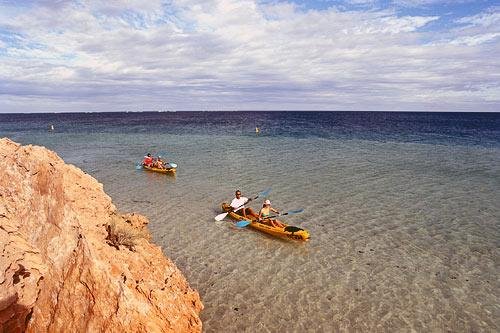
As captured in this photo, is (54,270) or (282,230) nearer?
(54,270)

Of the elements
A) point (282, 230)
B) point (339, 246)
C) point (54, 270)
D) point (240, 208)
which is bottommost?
point (339, 246)

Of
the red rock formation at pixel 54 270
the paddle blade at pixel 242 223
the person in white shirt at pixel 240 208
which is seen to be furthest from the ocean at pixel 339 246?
the red rock formation at pixel 54 270

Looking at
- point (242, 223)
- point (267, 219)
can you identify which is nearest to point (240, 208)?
point (242, 223)

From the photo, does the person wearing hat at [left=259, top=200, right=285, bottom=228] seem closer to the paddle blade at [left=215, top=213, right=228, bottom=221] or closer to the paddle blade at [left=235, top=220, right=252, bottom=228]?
the paddle blade at [left=235, top=220, right=252, bottom=228]

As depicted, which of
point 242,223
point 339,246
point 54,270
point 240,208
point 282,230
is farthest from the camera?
point 240,208

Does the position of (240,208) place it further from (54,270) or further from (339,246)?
(54,270)

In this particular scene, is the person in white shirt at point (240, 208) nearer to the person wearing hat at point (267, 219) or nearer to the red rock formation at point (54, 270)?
the person wearing hat at point (267, 219)

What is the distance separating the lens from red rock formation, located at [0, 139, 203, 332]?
5.34 metres

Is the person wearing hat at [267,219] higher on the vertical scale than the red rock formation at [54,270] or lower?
lower

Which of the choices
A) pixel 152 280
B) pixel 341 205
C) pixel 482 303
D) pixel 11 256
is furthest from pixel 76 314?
pixel 341 205

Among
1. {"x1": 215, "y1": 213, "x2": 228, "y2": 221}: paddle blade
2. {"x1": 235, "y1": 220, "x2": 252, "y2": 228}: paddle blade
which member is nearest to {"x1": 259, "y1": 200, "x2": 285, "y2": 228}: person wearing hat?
{"x1": 235, "y1": 220, "x2": 252, "y2": 228}: paddle blade

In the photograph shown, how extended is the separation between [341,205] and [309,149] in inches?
917

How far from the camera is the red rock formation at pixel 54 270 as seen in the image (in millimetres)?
5340

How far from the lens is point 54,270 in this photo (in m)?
5.84
